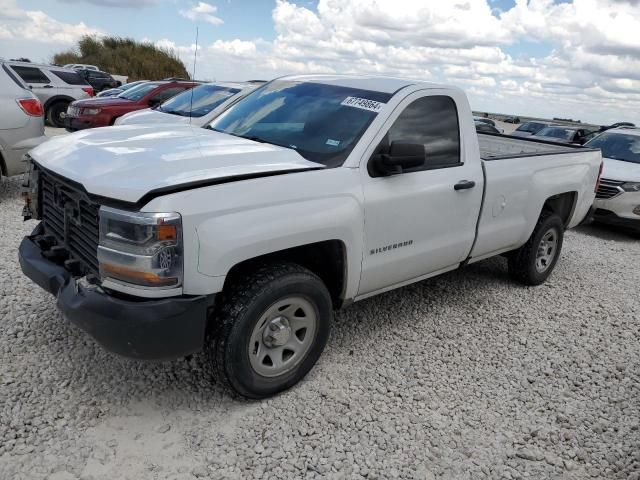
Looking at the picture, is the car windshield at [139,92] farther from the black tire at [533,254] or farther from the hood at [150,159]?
the black tire at [533,254]

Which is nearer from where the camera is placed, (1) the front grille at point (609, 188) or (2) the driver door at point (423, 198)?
(2) the driver door at point (423, 198)

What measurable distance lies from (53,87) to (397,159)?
574 inches

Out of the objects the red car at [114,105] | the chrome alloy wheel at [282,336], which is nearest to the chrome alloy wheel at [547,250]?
the chrome alloy wheel at [282,336]

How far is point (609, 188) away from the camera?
8.28m

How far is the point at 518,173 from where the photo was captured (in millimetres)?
4613

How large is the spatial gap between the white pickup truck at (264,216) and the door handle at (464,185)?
1 cm

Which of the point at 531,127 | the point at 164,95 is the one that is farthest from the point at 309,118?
the point at 531,127

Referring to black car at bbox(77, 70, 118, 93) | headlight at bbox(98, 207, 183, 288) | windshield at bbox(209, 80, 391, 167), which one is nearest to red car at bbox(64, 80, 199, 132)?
windshield at bbox(209, 80, 391, 167)

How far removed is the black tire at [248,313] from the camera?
2875 mm

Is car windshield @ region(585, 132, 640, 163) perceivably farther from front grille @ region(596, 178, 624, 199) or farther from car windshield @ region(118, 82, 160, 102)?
car windshield @ region(118, 82, 160, 102)

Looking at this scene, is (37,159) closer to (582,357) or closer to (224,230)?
(224,230)

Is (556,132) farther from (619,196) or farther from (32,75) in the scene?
(32,75)

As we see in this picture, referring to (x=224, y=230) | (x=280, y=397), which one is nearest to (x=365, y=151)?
(x=224, y=230)

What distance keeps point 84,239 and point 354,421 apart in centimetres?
183
